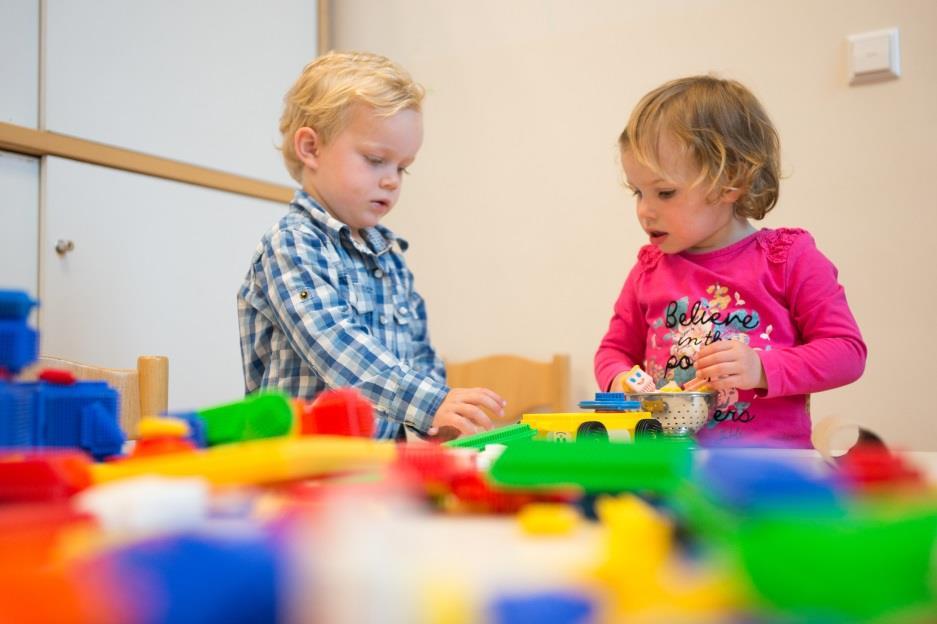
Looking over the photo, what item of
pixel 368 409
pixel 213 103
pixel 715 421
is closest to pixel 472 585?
pixel 368 409

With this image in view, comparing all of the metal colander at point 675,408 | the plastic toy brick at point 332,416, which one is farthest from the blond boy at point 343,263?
the plastic toy brick at point 332,416

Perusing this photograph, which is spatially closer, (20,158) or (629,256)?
(20,158)

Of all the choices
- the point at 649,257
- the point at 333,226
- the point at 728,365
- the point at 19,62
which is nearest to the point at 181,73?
the point at 19,62

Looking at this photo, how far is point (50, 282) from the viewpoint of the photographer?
146 cm

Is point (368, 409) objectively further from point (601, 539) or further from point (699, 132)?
point (699, 132)

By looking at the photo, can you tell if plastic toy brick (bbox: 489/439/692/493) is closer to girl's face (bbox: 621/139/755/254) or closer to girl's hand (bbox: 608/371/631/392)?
girl's hand (bbox: 608/371/631/392)

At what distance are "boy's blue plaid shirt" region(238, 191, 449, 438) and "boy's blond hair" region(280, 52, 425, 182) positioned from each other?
11cm

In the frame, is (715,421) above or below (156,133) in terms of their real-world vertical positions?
below

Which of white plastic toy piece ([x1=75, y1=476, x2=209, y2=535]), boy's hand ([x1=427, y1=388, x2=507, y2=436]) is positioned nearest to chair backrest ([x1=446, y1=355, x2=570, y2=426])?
boy's hand ([x1=427, y1=388, x2=507, y2=436])

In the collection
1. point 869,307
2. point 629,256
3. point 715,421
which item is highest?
point 629,256

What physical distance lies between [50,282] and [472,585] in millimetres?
1466

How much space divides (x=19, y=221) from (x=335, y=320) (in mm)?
774

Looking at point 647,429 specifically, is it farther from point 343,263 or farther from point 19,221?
point 19,221

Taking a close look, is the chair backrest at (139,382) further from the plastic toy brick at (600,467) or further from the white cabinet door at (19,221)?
the plastic toy brick at (600,467)
